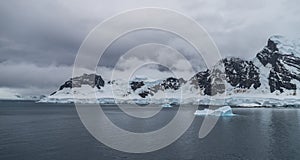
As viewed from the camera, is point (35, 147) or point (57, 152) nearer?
point (57, 152)

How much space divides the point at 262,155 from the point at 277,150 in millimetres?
4947

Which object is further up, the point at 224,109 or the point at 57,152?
the point at 224,109

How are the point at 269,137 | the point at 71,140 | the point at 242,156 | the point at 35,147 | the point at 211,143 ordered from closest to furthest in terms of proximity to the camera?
the point at 242,156, the point at 35,147, the point at 211,143, the point at 71,140, the point at 269,137

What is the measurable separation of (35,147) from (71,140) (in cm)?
Answer: 881

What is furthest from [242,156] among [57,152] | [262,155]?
[57,152]

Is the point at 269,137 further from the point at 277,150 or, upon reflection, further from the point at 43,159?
the point at 43,159

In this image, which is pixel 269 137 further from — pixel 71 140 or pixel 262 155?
pixel 71 140

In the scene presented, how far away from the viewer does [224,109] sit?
113 metres

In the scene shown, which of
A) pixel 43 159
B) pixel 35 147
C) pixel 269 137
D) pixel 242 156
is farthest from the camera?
pixel 269 137

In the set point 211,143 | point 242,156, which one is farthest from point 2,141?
point 242,156

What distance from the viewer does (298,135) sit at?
57.9m

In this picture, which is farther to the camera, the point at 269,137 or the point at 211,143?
the point at 269,137

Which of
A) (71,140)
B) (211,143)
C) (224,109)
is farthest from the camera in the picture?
(224,109)

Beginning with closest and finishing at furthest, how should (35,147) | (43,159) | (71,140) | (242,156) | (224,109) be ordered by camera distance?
(43,159), (242,156), (35,147), (71,140), (224,109)
